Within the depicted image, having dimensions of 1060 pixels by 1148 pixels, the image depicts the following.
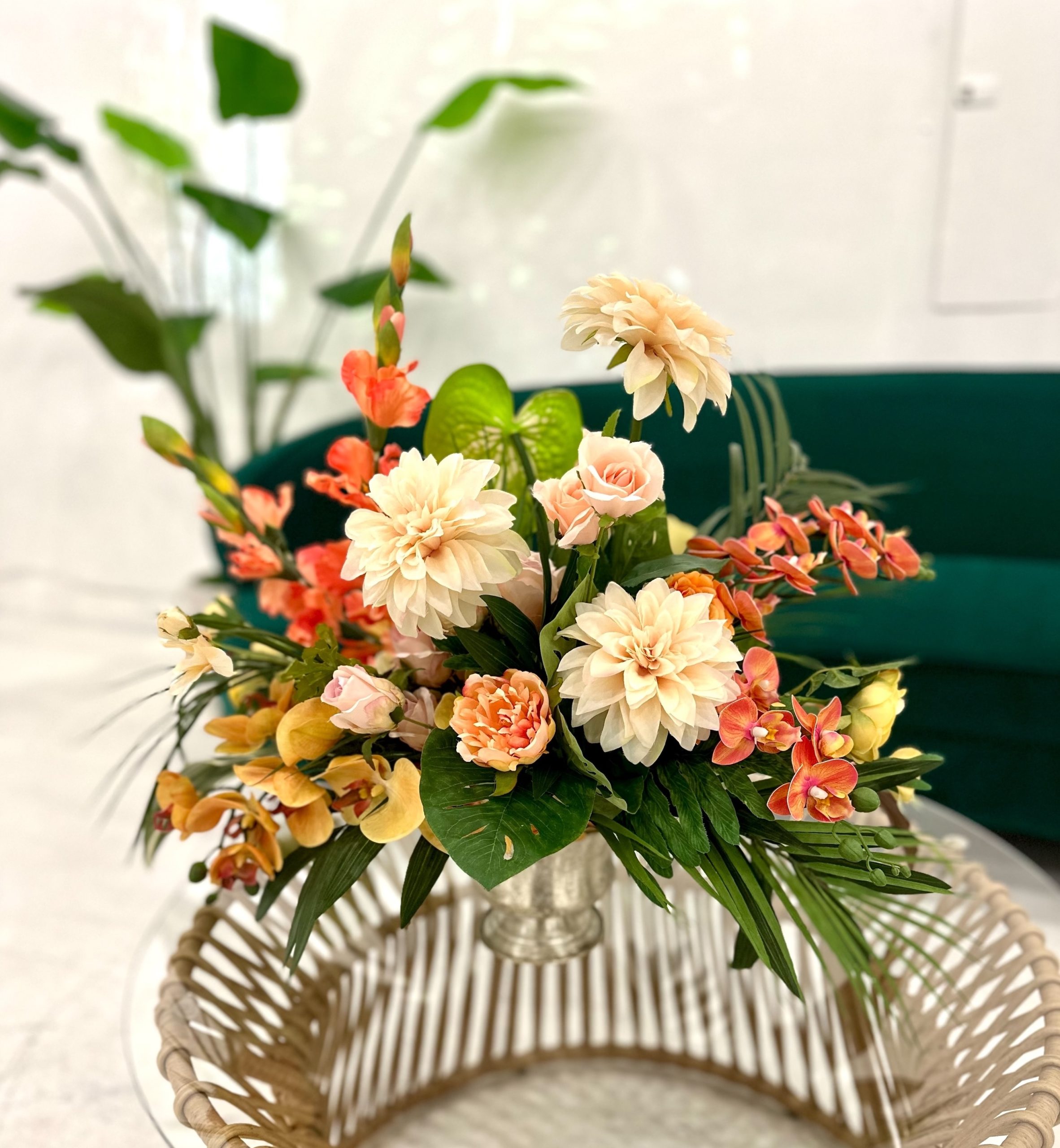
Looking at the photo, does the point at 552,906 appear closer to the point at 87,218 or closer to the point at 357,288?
the point at 357,288

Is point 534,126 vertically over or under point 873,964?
over

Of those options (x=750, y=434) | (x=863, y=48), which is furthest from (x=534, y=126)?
(x=750, y=434)

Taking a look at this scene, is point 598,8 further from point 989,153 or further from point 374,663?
point 374,663

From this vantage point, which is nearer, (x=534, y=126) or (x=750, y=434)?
(x=750, y=434)

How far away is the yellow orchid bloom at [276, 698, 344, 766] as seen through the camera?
1.76 ft

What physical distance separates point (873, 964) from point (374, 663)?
44 centimetres

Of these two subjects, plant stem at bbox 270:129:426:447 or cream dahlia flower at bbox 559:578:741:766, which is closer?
cream dahlia flower at bbox 559:578:741:766

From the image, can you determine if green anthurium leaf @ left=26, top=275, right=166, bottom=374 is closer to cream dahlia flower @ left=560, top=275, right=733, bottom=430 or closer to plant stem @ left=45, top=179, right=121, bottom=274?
plant stem @ left=45, top=179, right=121, bottom=274

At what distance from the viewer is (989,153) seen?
202 centimetres

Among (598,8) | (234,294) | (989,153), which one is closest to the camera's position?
(989,153)

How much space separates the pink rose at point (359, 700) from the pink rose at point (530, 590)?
9 centimetres

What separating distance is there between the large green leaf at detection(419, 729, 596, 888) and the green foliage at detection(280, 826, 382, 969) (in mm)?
79

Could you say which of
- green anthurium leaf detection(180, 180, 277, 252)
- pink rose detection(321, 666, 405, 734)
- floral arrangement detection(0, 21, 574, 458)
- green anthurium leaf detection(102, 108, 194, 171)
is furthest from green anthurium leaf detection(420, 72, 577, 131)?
pink rose detection(321, 666, 405, 734)

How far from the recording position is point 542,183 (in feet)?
7.93
